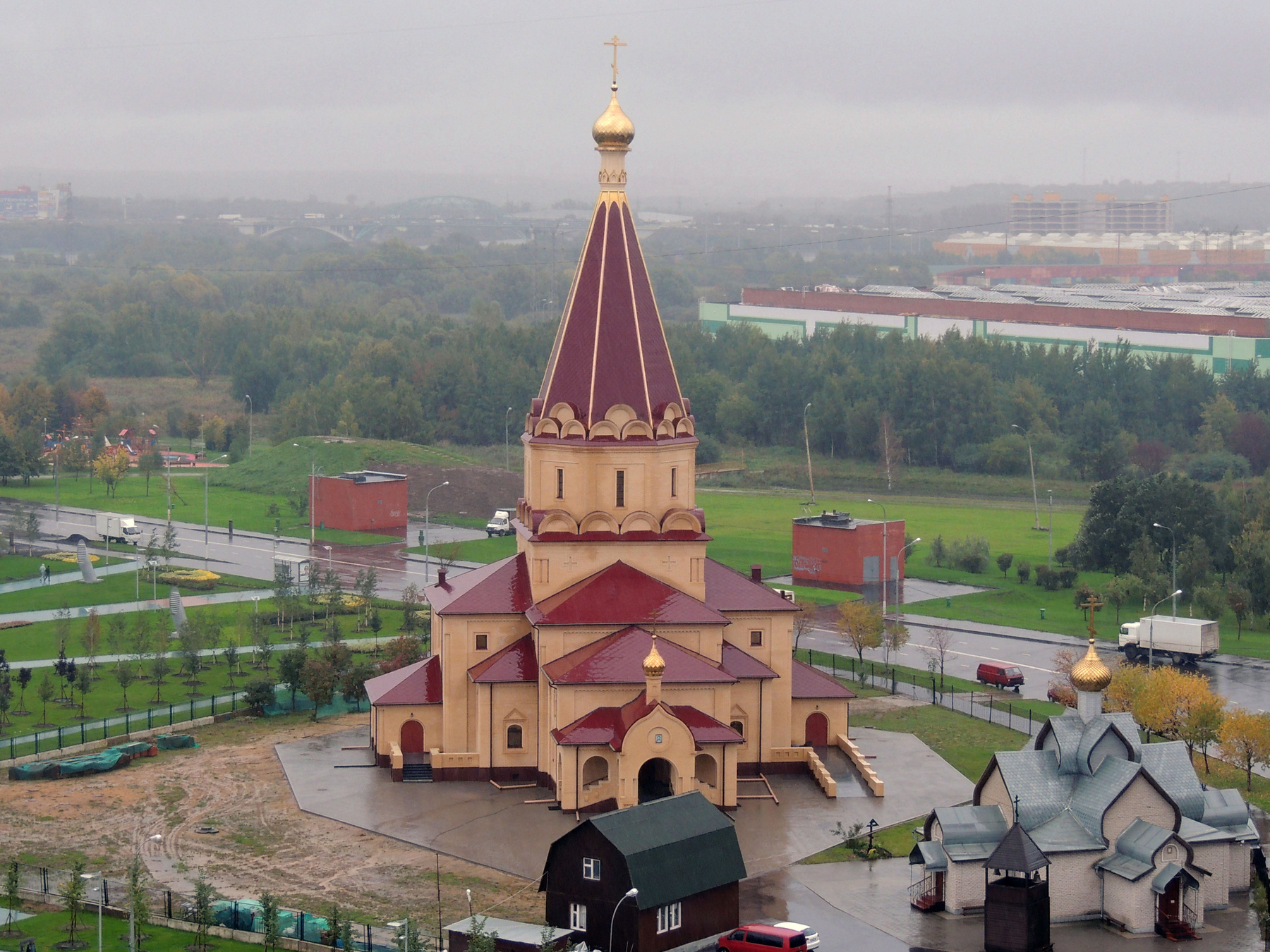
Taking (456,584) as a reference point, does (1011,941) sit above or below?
below

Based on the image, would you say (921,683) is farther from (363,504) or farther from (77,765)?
(363,504)

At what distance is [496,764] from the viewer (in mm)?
44469

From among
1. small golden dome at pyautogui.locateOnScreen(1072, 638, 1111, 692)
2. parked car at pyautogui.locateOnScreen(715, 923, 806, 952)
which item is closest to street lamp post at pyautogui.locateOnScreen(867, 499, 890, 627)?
small golden dome at pyautogui.locateOnScreen(1072, 638, 1111, 692)

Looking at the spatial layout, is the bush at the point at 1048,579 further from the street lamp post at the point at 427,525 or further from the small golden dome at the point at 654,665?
the small golden dome at the point at 654,665

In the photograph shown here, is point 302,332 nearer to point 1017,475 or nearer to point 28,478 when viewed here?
point 28,478

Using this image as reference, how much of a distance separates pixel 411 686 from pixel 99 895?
1197 centimetres

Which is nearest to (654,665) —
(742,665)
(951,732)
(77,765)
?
(742,665)

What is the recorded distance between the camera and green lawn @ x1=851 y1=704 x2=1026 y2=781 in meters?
46.6

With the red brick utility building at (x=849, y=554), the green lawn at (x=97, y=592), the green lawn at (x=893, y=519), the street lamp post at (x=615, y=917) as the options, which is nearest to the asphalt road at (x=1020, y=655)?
the red brick utility building at (x=849, y=554)

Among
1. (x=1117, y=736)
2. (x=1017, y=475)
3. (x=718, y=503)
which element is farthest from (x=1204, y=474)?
(x=1117, y=736)

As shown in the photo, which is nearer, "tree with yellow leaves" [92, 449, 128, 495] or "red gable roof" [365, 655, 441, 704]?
"red gable roof" [365, 655, 441, 704]

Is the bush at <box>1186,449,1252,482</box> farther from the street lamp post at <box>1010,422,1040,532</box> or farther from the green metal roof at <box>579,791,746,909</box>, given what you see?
the green metal roof at <box>579,791,746,909</box>

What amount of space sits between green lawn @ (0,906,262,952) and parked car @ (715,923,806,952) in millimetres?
8368

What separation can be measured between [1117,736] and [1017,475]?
67.7m
